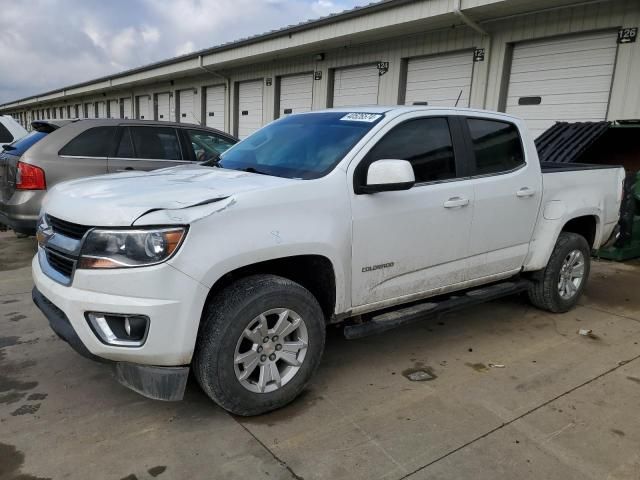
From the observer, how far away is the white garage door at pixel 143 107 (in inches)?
979

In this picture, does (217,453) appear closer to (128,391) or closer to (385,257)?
(128,391)

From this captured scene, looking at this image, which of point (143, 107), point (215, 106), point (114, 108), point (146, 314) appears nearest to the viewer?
point (146, 314)

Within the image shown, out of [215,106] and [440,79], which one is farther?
[215,106]

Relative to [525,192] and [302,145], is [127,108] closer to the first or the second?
[302,145]

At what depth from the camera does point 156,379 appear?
2564mm

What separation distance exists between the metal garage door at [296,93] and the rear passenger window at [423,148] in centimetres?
1093

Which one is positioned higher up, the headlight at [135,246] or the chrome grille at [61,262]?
the headlight at [135,246]

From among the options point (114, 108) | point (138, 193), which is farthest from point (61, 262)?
point (114, 108)

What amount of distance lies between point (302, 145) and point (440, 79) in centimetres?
823

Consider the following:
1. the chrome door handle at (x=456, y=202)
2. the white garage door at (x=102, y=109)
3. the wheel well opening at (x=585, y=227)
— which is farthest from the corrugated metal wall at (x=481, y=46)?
the white garage door at (x=102, y=109)

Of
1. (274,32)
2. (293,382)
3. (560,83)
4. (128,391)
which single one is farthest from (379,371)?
(274,32)

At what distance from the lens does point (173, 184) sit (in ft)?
9.62

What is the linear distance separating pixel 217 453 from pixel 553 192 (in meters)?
3.64

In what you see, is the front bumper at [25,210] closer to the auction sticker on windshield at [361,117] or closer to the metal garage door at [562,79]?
the auction sticker on windshield at [361,117]
